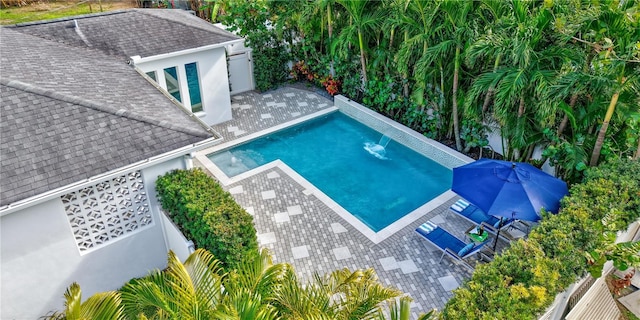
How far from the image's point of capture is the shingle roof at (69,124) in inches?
390

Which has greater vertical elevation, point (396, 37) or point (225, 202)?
point (396, 37)

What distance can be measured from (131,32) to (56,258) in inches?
432

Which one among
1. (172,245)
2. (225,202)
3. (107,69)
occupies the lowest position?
(172,245)

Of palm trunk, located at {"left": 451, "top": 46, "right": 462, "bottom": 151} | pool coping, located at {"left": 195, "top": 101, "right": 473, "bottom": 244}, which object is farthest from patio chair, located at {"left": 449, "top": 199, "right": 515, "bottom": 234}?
palm trunk, located at {"left": 451, "top": 46, "right": 462, "bottom": 151}

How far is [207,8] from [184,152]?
2224 centimetres

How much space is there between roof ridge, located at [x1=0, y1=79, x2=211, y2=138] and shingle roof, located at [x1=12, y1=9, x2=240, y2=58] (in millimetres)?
5625

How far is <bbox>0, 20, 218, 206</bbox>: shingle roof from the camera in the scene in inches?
390

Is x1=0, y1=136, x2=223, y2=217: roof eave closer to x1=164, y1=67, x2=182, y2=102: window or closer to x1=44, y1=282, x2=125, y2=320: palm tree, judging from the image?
x1=44, y1=282, x2=125, y2=320: palm tree

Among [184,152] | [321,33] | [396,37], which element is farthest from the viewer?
[321,33]

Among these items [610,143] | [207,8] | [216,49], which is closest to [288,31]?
[216,49]

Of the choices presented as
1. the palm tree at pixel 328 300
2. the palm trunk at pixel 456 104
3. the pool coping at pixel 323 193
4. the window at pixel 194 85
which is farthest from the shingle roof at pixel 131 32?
the palm tree at pixel 328 300

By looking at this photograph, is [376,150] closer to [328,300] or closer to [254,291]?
[328,300]

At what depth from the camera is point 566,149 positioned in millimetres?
13133

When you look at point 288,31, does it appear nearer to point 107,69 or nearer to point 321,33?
point 321,33
